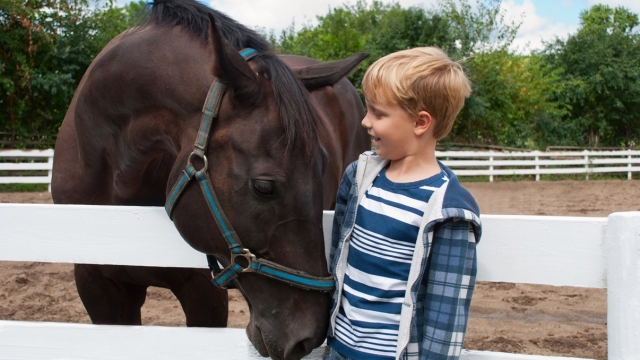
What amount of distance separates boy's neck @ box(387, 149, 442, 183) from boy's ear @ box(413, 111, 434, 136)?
0.07 m

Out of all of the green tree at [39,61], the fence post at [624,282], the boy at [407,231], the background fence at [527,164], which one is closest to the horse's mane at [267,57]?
the boy at [407,231]

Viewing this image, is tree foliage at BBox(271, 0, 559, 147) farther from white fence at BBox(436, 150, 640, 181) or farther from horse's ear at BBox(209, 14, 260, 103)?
horse's ear at BBox(209, 14, 260, 103)

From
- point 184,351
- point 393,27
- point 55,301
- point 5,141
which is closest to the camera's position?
point 184,351

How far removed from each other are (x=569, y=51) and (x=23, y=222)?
28.8m

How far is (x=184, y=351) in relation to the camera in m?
1.86

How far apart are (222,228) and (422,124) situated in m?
0.73

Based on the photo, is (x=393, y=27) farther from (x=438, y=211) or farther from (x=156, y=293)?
(x=438, y=211)

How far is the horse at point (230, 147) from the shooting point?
5.68ft

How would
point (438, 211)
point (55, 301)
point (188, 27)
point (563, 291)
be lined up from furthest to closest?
1. point (563, 291)
2. point (55, 301)
3. point (188, 27)
4. point (438, 211)

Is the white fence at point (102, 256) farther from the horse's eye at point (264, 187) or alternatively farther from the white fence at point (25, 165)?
the white fence at point (25, 165)

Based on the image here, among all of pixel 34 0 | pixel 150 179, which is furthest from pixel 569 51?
pixel 150 179

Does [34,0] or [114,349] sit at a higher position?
[34,0]

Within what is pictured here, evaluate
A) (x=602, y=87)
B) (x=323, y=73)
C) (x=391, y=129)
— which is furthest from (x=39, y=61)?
(x=602, y=87)

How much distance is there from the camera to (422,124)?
1497 mm
